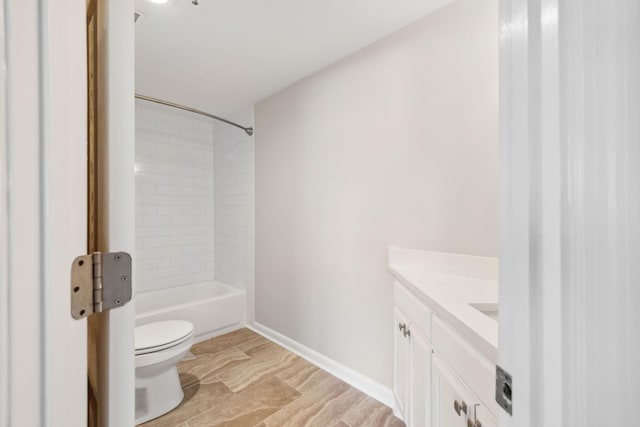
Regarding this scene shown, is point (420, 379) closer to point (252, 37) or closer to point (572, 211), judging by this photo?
point (572, 211)

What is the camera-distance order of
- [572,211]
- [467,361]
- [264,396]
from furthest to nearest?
1. [264,396]
2. [467,361]
3. [572,211]

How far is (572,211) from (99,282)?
26.1 inches

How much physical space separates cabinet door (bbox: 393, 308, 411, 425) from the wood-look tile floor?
188 millimetres

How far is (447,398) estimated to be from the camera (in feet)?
2.95

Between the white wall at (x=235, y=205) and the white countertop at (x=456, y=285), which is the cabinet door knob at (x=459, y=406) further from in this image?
the white wall at (x=235, y=205)

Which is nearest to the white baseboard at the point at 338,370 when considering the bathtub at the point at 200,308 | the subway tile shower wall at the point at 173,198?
the bathtub at the point at 200,308

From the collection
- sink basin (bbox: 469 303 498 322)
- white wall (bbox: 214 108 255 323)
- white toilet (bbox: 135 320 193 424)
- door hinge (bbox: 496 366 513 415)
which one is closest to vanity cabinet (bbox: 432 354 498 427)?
sink basin (bbox: 469 303 498 322)

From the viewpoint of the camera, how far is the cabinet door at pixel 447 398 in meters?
0.78

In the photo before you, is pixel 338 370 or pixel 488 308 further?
pixel 338 370

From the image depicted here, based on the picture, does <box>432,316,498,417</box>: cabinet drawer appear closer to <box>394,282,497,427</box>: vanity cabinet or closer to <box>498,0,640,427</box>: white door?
<box>394,282,497,427</box>: vanity cabinet

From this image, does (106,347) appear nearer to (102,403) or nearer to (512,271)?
(102,403)
